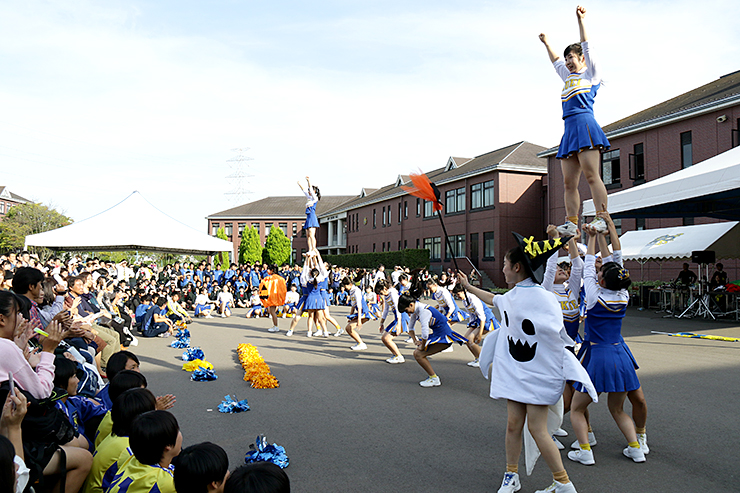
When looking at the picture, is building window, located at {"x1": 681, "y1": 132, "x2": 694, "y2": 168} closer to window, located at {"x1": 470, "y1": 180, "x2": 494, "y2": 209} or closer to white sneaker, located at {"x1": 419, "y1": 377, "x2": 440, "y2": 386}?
window, located at {"x1": 470, "y1": 180, "x2": 494, "y2": 209}

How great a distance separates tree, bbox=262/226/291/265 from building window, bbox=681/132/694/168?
46467 mm

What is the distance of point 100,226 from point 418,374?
49.5 ft

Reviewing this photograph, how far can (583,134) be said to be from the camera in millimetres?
4574

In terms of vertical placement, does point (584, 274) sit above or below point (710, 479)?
above

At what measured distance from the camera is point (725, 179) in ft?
34.4

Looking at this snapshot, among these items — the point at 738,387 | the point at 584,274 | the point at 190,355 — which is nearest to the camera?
the point at 584,274

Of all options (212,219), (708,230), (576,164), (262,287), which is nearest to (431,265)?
(708,230)

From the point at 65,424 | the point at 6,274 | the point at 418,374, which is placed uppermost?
the point at 6,274

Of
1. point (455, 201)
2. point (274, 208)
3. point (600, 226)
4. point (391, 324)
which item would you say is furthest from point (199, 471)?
point (274, 208)

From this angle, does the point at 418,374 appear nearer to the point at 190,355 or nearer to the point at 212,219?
the point at 190,355

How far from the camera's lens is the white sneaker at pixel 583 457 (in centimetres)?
442

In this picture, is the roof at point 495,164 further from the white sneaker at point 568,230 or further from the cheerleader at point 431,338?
the white sneaker at point 568,230

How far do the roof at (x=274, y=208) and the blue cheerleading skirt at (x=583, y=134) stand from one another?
6742 cm

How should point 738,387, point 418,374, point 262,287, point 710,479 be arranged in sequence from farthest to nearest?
1. point 262,287
2. point 418,374
3. point 738,387
4. point 710,479
